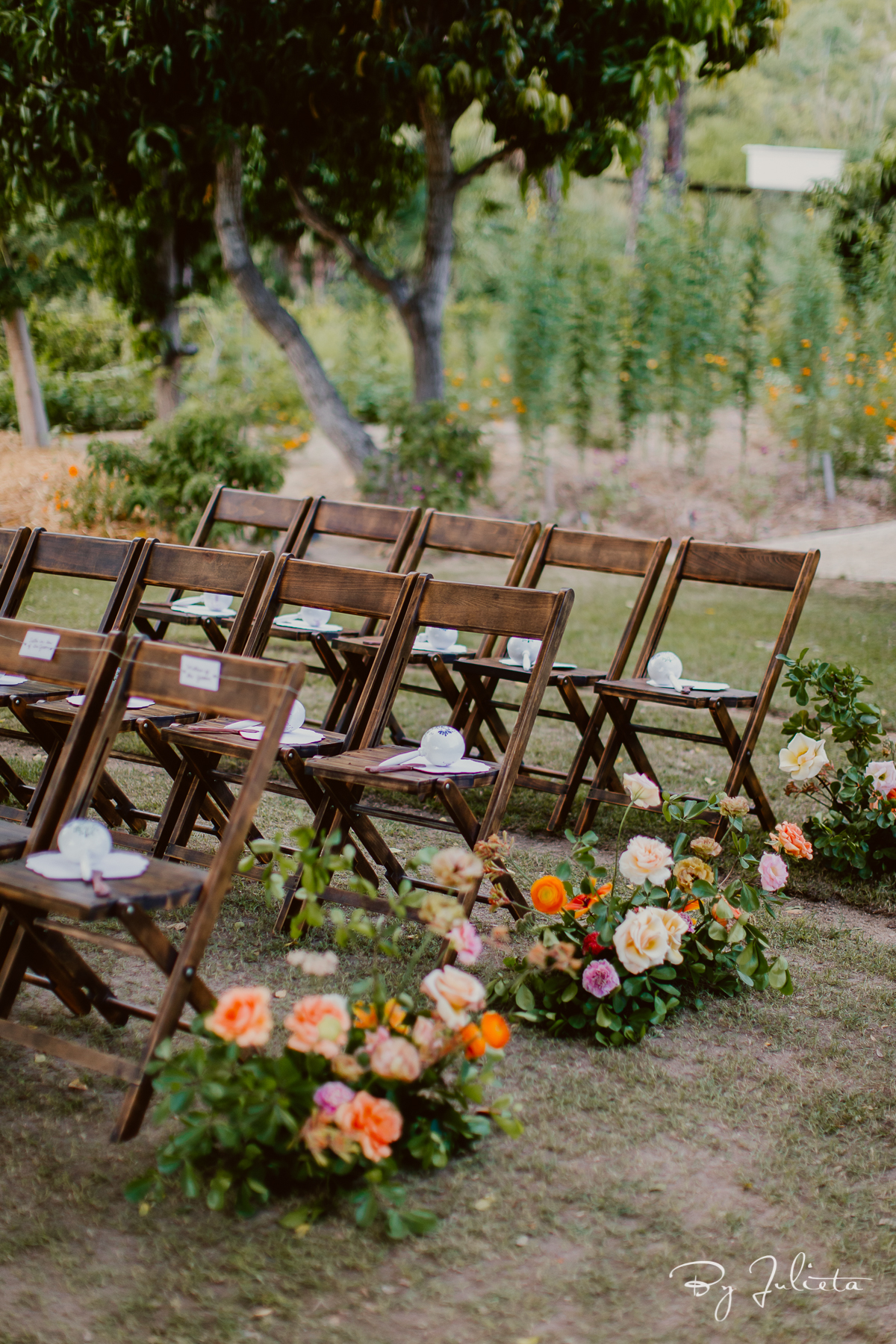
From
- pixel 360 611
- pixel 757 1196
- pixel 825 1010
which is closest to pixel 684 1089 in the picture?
Result: pixel 757 1196

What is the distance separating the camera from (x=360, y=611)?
3.68m

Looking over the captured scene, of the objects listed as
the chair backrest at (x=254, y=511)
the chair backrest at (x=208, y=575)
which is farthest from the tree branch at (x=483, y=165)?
the chair backrest at (x=208, y=575)

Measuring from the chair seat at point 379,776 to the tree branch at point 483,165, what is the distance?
7936 mm

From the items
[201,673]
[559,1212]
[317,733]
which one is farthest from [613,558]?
[559,1212]

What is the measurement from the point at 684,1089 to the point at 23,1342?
149 centimetres

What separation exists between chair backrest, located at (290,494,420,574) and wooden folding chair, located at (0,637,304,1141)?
8.08 feet

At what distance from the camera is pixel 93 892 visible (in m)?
2.35

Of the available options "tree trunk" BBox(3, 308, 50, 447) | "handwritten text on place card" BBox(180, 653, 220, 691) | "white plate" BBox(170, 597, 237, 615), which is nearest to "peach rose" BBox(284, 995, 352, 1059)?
"handwritten text on place card" BBox(180, 653, 220, 691)

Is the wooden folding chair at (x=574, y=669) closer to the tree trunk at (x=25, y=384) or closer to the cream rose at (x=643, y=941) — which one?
the cream rose at (x=643, y=941)

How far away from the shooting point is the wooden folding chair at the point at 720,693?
416 centimetres

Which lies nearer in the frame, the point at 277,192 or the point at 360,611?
the point at 360,611

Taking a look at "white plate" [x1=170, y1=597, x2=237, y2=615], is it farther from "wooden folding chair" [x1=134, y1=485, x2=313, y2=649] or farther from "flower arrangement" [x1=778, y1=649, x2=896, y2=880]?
"flower arrangement" [x1=778, y1=649, x2=896, y2=880]

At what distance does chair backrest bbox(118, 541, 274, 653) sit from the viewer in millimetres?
3854

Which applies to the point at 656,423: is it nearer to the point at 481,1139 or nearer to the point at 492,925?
the point at 492,925
